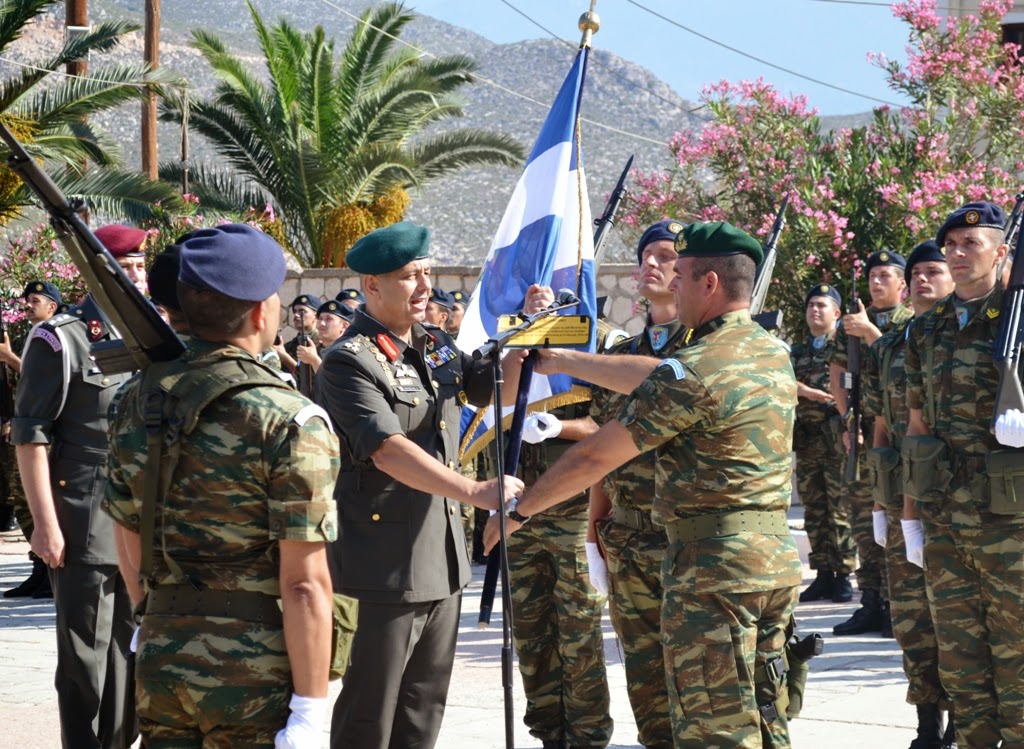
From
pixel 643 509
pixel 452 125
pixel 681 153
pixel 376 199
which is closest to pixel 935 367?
pixel 643 509

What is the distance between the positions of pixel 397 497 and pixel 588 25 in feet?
8.90

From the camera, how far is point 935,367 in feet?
19.6

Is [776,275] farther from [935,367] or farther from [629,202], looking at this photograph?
[935,367]

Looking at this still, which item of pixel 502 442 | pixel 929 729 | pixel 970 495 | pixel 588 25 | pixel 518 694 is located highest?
pixel 588 25

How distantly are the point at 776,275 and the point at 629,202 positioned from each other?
8.22 ft

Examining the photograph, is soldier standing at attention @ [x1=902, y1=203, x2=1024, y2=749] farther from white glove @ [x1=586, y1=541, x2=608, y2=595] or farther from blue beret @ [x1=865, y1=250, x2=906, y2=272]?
blue beret @ [x1=865, y1=250, x2=906, y2=272]

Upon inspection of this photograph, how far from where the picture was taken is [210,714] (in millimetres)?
3453

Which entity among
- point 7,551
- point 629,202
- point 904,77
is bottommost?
point 7,551

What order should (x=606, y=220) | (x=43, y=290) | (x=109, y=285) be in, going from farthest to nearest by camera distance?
1. (x=43, y=290)
2. (x=606, y=220)
3. (x=109, y=285)

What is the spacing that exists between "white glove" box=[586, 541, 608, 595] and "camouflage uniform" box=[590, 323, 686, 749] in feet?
0.12

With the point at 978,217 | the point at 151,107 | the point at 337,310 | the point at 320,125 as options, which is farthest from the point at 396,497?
the point at 320,125

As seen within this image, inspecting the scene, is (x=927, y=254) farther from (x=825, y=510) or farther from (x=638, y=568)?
(x=825, y=510)

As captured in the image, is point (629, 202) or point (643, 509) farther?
point (629, 202)

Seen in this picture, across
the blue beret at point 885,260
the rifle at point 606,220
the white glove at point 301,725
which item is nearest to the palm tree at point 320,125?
the blue beret at point 885,260
